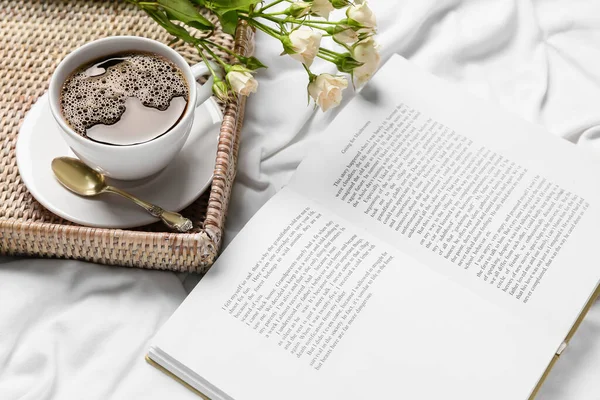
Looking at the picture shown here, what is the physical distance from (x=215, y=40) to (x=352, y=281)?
1.25ft

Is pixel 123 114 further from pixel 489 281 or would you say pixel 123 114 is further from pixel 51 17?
pixel 489 281

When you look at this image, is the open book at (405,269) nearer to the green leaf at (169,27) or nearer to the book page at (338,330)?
the book page at (338,330)

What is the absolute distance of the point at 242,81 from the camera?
706mm

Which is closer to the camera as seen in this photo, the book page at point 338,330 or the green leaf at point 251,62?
the book page at point 338,330

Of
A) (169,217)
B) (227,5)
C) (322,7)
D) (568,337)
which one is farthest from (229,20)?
(568,337)

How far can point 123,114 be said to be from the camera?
68 cm

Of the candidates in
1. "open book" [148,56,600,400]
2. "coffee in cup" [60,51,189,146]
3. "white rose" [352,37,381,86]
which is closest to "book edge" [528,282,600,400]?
"open book" [148,56,600,400]

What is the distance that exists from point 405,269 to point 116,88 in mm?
357

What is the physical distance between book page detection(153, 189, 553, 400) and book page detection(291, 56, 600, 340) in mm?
32

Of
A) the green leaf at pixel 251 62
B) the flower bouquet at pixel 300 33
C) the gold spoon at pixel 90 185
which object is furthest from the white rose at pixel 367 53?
the gold spoon at pixel 90 185

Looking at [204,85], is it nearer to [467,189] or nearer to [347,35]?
[347,35]

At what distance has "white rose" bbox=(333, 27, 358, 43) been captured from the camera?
27.5 inches

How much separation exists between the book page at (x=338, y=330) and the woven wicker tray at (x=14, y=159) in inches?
2.1

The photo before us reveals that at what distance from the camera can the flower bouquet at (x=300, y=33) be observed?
0.68m
